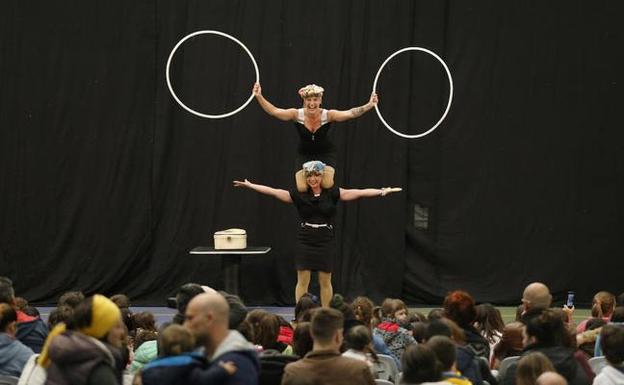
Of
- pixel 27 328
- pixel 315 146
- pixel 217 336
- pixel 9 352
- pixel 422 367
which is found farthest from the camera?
pixel 315 146

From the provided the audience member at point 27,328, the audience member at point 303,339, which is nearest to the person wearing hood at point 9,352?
the audience member at point 27,328

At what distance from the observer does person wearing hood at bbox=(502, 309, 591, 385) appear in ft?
19.8

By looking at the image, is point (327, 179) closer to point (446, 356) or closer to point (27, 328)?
point (27, 328)

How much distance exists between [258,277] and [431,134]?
3.15 m

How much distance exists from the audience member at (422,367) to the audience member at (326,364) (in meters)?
0.25

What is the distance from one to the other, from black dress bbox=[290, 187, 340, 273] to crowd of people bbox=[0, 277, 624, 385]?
2856 mm

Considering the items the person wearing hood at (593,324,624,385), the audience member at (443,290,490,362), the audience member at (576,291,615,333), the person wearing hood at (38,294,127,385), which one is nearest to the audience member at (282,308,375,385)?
the person wearing hood at (38,294,127,385)

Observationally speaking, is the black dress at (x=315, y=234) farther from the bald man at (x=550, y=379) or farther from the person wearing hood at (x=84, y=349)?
the person wearing hood at (x=84, y=349)

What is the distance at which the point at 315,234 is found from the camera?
1120 centimetres

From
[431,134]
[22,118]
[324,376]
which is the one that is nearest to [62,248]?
[22,118]

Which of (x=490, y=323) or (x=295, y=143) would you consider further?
(x=295, y=143)

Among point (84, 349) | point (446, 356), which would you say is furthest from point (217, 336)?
point (446, 356)

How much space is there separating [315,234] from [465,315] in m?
4.36

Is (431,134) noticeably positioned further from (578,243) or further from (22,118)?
(22,118)
